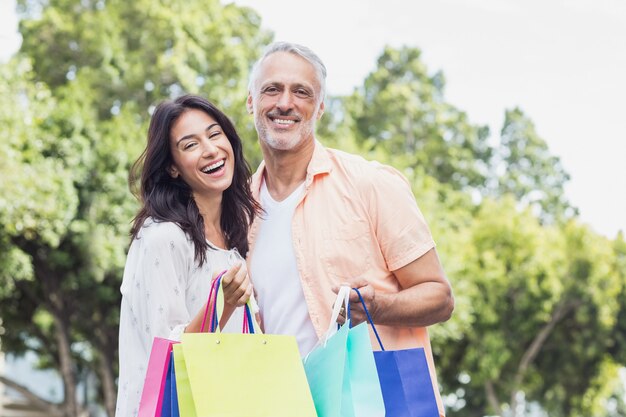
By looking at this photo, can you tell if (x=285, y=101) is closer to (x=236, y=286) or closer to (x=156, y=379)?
(x=236, y=286)

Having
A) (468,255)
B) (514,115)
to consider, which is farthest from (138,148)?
Answer: (514,115)

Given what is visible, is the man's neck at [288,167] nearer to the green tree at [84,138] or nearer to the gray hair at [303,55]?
the gray hair at [303,55]

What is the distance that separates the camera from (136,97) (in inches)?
994

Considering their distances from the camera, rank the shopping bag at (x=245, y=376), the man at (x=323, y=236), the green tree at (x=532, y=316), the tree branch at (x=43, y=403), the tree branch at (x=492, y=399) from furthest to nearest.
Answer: the tree branch at (x=492, y=399)
the green tree at (x=532, y=316)
the tree branch at (x=43, y=403)
the man at (x=323, y=236)
the shopping bag at (x=245, y=376)

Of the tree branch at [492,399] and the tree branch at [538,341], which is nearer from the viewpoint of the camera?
the tree branch at [492,399]

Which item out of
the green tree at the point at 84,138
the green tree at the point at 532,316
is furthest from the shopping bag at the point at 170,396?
the green tree at the point at 532,316

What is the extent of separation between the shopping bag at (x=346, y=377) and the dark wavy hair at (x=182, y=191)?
60 cm

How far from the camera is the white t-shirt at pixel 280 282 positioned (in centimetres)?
331

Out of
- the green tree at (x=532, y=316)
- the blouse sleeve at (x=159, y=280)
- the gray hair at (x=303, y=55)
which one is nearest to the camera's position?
the blouse sleeve at (x=159, y=280)

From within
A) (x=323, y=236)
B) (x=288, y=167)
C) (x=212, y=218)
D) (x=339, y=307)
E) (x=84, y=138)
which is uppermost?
(x=84, y=138)

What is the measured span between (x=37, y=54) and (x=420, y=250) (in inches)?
980

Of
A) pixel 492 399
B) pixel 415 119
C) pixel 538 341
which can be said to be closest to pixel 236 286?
pixel 492 399

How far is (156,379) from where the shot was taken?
260 centimetres

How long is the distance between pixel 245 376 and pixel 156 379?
0.24 meters
